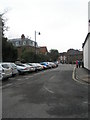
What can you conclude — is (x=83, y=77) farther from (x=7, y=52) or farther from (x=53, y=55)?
(x=53, y=55)

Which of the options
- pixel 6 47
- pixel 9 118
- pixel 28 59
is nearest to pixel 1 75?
pixel 9 118

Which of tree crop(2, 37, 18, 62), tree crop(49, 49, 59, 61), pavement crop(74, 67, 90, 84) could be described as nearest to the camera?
pavement crop(74, 67, 90, 84)

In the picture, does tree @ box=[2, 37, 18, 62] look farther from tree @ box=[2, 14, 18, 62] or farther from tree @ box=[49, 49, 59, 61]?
tree @ box=[49, 49, 59, 61]

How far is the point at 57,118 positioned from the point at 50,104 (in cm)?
166

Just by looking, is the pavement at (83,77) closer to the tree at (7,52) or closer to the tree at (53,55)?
the tree at (7,52)

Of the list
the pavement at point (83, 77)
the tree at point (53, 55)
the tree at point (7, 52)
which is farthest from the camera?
the tree at point (53, 55)

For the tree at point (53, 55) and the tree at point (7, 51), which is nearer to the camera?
the tree at point (7, 51)

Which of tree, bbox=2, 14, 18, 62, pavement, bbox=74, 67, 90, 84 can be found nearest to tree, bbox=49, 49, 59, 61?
tree, bbox=2, 14, 18, 62

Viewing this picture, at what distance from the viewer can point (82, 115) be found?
532 centimetres

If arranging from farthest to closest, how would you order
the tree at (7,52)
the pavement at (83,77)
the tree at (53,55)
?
the tree at (53,55), the tree at (7,52), the pavement at (83,77)

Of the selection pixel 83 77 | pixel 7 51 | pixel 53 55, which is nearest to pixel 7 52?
pixel 7 51

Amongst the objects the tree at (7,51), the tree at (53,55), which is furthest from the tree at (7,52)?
the tree at (53,55)

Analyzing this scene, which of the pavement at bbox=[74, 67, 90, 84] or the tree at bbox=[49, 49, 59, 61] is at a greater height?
the tree at bbox=[49, 49, 59, 61]

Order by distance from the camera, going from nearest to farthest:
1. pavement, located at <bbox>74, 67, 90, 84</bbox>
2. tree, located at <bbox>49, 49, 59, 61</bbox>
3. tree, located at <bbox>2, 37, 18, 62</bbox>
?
pavement, located at <bbox>74, 67, 90, 84</bbox> < tree, located at <bbox>2, 37, 18, 62</bbox> < tree, located at <bbox>49, 49, 59, 61</bbox>
